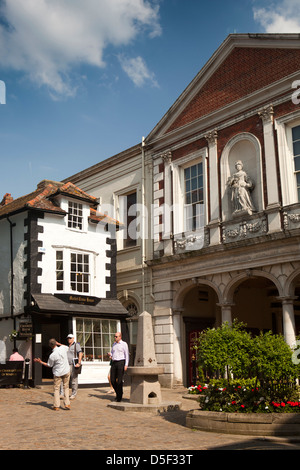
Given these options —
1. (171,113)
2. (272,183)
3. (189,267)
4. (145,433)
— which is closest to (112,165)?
(171,113)

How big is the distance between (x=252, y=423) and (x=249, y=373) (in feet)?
4.27

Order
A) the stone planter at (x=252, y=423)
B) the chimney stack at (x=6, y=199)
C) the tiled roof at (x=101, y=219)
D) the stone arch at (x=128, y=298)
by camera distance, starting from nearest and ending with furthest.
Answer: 1. the stone planter at (x=252, y=423)
2. the tiled roof at (x=101, y=219)
3. the stone arch at (x=128, y=298)
4. the chimney stack at (x=6, y=199)

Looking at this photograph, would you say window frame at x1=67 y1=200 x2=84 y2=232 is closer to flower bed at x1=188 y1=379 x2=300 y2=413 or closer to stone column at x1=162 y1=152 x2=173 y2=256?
stone column at x1=162 y1=152 x2=173 y2=256

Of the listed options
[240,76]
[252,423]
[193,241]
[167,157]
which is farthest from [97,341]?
[252,423]

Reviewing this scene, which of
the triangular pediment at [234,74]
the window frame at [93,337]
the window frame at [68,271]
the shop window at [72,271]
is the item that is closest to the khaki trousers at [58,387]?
the window frame at [93,337]

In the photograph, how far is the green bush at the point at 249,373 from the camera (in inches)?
413

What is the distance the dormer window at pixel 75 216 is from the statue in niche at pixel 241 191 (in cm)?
656

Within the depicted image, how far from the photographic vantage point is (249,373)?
437 inches

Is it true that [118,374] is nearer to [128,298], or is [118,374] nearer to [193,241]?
[193,241]

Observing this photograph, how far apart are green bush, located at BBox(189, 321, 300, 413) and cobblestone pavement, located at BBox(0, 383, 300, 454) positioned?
868 mm

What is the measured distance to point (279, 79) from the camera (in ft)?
61.7

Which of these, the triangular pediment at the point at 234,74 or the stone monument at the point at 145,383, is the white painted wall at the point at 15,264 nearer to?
the triangular pediment at the point at 234,74
